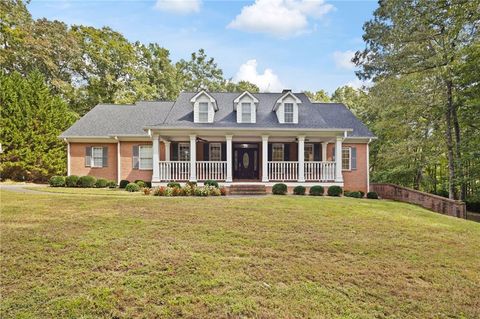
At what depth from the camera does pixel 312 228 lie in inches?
275

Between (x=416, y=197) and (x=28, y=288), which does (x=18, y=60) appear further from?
(x=416, y=197)

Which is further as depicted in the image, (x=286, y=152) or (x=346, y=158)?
(x=286, y=152)

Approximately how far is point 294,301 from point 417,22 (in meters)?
16.7

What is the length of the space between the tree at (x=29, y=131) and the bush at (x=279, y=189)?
1611 cm

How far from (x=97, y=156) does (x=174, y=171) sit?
6039 mm

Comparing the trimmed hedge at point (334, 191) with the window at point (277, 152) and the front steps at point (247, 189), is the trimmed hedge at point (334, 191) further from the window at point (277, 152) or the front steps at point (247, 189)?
the window at point (277, 152)

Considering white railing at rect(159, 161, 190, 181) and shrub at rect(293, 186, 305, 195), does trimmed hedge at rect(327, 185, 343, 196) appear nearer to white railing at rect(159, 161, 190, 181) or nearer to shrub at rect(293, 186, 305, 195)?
shrub at rect(293, 186, 305, 195)

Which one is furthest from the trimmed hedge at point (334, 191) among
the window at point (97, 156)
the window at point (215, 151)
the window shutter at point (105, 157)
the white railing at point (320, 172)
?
the window at point (97, 156)

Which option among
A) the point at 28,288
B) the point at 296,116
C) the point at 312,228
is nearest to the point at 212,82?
the point at 296,116

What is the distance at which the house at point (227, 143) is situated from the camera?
15289 millimetres

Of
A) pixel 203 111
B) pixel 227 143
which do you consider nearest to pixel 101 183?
pixel 203 111

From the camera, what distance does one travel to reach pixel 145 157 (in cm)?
1755

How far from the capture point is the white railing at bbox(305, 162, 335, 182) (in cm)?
1579

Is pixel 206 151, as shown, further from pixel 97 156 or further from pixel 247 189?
pixel 97 156
